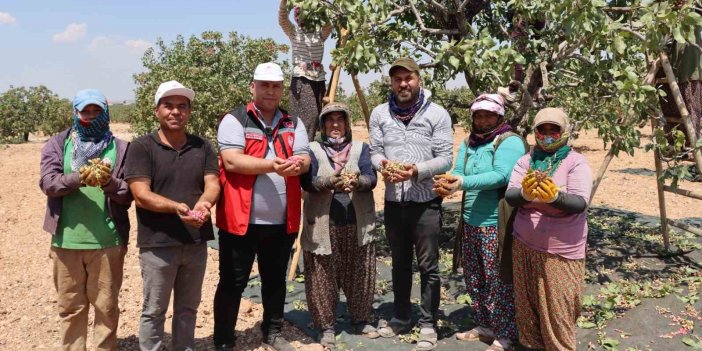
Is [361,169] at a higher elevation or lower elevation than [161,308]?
higher

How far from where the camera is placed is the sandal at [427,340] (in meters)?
3.69

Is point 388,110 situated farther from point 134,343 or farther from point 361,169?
point 134,343

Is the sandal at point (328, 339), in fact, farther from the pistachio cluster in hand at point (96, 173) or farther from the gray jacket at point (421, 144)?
the pistachio cluster in hand at point (96, 173)

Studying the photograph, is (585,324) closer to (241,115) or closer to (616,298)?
(616,298)

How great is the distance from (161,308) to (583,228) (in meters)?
2.63

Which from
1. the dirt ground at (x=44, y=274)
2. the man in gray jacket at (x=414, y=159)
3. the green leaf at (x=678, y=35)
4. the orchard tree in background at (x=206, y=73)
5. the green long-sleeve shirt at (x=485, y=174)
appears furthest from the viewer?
the orchard tree in background at (x=206, y=73)

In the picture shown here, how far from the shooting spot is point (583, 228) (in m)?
3.09

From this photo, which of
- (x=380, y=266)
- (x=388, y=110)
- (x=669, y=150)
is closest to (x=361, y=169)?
(x=388, y=110)

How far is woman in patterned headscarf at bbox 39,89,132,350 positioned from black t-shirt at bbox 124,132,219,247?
0.17m

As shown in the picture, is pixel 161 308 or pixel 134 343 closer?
pixel 161 308

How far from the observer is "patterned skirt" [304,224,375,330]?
370cm

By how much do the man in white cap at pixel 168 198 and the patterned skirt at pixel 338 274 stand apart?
86 centimetres

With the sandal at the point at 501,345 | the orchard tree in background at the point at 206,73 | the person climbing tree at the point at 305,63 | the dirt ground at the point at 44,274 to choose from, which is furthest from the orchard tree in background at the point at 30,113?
the sandal at the point at 501,345

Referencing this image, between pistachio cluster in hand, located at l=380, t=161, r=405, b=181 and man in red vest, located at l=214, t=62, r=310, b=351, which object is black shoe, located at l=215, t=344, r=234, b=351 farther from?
pistachio cluster in hand, located at l=380, t=161, r=405, b=181
